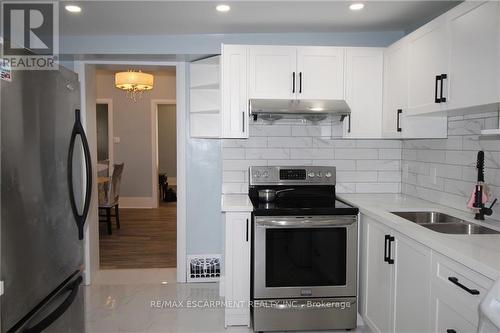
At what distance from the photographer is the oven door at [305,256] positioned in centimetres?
268

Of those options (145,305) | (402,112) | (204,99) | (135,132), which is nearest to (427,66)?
(402,112)

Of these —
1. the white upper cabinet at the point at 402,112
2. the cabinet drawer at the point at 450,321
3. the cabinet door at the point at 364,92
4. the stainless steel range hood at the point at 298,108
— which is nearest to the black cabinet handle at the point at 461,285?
the cabinet drawer at the point at 450,321

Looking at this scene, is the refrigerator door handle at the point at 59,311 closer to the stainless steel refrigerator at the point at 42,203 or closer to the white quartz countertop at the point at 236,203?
the stainless steel refrigerator at the point at 42,203

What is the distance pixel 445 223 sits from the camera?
237 cm

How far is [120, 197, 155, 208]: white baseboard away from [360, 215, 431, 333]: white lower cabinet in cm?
593

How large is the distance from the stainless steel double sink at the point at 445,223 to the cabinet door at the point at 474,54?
685 mm

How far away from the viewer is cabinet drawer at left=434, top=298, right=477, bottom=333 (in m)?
1.57

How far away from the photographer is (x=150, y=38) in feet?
11.1

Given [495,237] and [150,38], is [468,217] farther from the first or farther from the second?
[150,38]

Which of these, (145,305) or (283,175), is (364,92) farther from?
(145,305)

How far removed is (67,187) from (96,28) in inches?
66.4

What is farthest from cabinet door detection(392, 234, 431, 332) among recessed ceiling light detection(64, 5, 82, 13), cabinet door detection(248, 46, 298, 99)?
recessed ceiling light detection(64, 5, 82, 13)

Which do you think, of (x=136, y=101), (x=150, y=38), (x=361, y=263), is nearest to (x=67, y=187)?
(x=150, y=38)

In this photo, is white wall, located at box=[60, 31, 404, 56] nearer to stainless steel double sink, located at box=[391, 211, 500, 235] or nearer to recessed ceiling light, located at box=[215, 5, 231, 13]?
recessed ceiling light, located at box=[215, 5, 231, 13]
